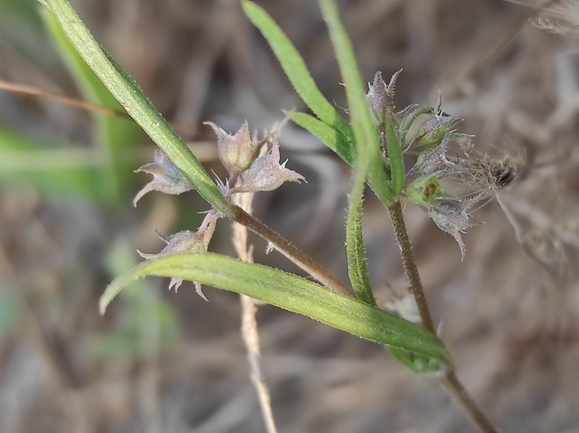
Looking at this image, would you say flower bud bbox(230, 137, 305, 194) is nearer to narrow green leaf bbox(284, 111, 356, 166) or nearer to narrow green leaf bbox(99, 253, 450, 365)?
narrow green leaf bbox(284, 111, 356, 166)

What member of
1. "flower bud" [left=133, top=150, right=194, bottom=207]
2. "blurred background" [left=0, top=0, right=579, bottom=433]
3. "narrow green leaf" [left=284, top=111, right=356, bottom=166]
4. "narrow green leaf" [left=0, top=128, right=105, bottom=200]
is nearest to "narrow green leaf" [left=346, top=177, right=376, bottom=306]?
"narrow green leaf" [left=284, top=111, right=356, bottom=166]

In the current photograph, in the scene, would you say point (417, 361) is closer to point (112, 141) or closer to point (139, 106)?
point (139, 106)

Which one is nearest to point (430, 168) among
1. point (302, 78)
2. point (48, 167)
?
point (302, 78)

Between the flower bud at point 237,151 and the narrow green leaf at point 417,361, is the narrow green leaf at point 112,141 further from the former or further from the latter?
the narrow green leaf at point 417,361

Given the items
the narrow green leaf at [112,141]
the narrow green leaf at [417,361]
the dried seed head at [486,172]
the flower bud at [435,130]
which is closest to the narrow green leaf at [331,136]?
the flower bud at [435,130]

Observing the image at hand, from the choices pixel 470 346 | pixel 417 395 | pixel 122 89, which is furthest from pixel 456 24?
pixel 122 89

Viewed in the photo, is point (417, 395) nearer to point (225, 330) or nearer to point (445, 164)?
point (225, 330)
